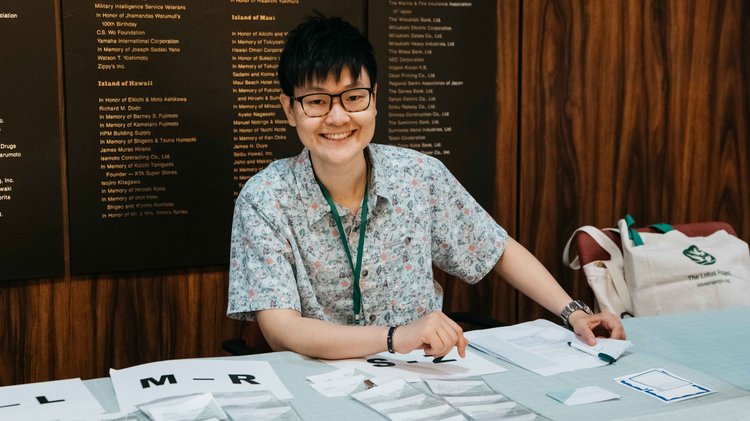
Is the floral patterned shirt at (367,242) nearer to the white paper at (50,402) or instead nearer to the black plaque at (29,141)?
the white paper at (50,402)

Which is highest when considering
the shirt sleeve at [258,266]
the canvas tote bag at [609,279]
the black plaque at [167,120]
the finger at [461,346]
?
the black plaque at [167,120]

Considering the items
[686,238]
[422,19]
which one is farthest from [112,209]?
[686,238]

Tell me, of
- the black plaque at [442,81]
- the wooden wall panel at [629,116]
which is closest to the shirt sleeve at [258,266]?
the black plaque at [442,81]

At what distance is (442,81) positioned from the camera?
11.1 ft

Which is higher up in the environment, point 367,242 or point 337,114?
point 337,114

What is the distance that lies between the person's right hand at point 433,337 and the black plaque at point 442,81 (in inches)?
57.6

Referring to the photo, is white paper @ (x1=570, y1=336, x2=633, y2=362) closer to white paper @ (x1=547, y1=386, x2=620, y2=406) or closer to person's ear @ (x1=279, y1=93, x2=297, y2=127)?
white paper @ (x1=547, y1=386, x2=620, y2=406)

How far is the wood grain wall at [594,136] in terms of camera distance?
3195mm

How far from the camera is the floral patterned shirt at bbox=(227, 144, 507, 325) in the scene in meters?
2.21

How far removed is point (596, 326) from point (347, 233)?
68 centimetres

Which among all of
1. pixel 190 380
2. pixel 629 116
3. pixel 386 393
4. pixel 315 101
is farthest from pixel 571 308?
pixel 629 116

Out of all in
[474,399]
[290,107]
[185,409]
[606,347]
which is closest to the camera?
[185,409]

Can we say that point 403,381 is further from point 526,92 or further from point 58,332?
point 526,92

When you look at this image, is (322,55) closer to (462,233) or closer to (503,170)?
(462,233)
